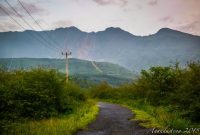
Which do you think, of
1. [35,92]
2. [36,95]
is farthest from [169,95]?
[35,92]

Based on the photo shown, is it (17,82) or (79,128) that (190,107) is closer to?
(79,128)

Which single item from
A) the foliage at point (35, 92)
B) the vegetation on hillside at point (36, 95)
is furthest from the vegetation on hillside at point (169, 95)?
the foliage at point (35, 92)

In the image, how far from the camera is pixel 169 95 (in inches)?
1396

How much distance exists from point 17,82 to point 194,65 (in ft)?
48.5

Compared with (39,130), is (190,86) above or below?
above

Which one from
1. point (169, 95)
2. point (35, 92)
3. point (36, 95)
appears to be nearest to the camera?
point (35, 92)

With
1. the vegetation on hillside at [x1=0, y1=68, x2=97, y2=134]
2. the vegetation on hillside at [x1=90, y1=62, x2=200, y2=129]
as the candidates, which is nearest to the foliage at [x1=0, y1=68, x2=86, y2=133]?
the vegetation on hillside at [x1=0, y1=68, x2=97, y2=134]

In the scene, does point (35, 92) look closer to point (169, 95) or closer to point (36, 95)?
point (36, 95)

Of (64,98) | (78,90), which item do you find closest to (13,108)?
(64,98)

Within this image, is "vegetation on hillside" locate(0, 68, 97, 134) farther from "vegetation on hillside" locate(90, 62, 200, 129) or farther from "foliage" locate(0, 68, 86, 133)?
"vegetation on hillside" locate(90, 62, 200, 129)

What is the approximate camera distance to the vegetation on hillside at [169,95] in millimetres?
22688

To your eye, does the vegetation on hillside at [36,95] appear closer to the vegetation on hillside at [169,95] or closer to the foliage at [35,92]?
the foliage at [35,92]

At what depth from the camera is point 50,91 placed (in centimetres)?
3138

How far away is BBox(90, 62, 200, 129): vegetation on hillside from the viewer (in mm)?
22688
